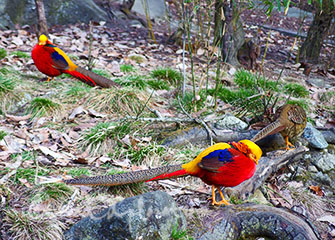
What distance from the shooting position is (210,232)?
2436 millimetres

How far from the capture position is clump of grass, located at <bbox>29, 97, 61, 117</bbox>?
432 centimetres

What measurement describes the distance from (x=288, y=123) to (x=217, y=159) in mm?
1495

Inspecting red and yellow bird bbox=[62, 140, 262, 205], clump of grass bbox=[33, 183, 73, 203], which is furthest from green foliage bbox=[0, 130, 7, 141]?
red and yellow bird bbox=[62, 140, 262, 205]

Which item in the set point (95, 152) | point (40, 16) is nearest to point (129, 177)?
point (95, 152)

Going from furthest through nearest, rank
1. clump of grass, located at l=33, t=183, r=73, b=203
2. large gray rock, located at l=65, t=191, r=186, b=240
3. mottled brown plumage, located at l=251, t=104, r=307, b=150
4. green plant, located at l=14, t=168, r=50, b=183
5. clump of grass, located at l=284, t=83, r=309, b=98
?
clump of grass, located at l=284, t=83, r=309, b=98
mottled brown plumage, located at l=251, t=104, r=307, b=150
green plant, located at l=14, t=168, r=50, b=183
clump of grass, located at l=33, t=183, r=73, b=203
large gray rock, located at l=65, t=191, r=186, b=240

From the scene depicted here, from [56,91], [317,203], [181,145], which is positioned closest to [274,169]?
[317,203]

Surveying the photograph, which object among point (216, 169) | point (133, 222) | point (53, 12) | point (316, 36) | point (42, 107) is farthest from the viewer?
point (53, 12)

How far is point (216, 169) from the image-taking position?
2.65 metres

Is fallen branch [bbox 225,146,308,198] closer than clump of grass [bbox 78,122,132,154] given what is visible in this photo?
Yes

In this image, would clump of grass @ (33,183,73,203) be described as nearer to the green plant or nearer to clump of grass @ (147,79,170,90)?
the green plant

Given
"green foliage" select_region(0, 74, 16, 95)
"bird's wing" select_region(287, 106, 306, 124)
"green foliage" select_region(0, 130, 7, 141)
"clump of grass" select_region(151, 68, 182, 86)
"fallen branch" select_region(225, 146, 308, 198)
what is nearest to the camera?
"fallen branch" select_region(225, 146, 308, 198)

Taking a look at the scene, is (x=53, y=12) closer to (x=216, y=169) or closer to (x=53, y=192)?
(x=53, y=192)

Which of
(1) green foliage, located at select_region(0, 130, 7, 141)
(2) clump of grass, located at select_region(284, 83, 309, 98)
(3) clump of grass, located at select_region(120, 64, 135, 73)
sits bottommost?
Result: (2) clump of grass, located at select_region(284, 83, 309, 98)

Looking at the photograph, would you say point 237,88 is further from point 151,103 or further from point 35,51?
point 35,51
